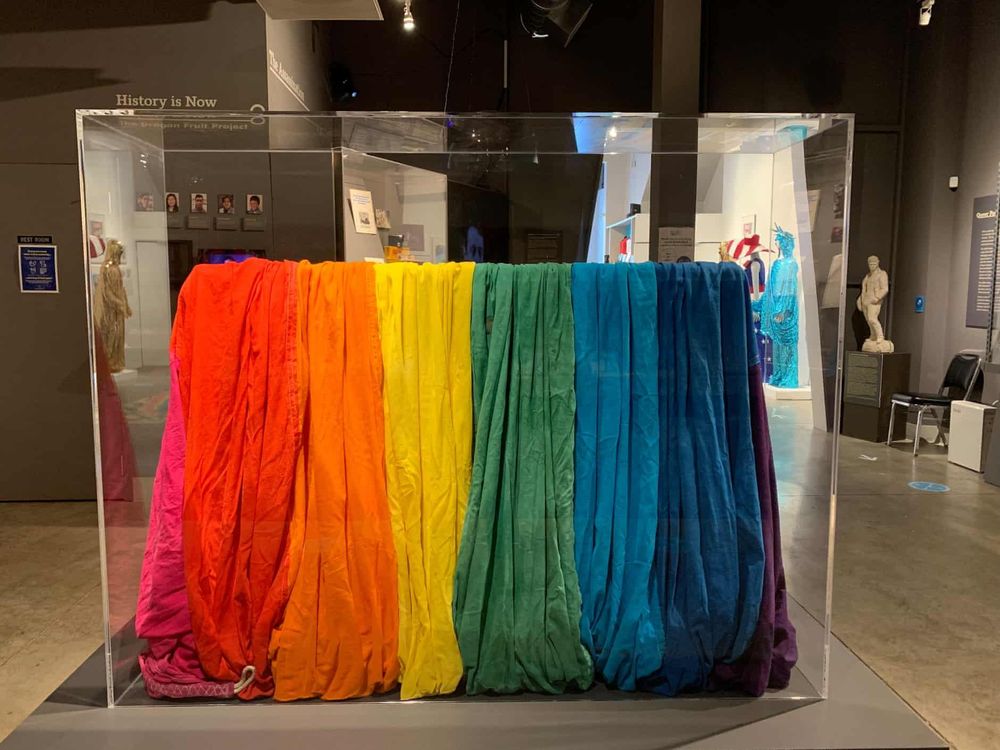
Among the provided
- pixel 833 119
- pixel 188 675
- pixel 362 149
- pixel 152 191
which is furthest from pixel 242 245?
pixel 833 119

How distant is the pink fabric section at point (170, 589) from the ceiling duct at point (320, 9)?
282cm

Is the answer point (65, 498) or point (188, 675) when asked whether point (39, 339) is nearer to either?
point (65, 498)

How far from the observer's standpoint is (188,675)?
199 cm

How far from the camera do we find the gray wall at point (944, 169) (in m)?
6.62

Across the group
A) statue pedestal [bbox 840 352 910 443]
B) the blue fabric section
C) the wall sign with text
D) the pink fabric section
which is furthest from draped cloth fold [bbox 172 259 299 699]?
the wall sign with text

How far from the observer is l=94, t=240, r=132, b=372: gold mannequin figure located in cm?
197

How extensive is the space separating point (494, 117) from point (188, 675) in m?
1.75

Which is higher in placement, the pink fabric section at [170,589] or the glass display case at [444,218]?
the glass display case at [444,218]

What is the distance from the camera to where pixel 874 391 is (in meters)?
6.64

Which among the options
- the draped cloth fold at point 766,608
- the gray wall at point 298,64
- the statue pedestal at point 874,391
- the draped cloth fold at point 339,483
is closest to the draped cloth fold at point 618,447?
the draped cloth fold at point 766,608

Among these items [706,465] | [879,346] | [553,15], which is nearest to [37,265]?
[706,465]

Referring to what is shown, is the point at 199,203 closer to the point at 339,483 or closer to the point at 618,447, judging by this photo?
the point at 339,483

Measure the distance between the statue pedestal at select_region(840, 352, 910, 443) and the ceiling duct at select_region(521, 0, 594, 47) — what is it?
402cm

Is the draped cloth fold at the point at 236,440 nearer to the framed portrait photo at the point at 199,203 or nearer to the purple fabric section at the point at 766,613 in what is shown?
the framed portrait photo at the point at 199,203
